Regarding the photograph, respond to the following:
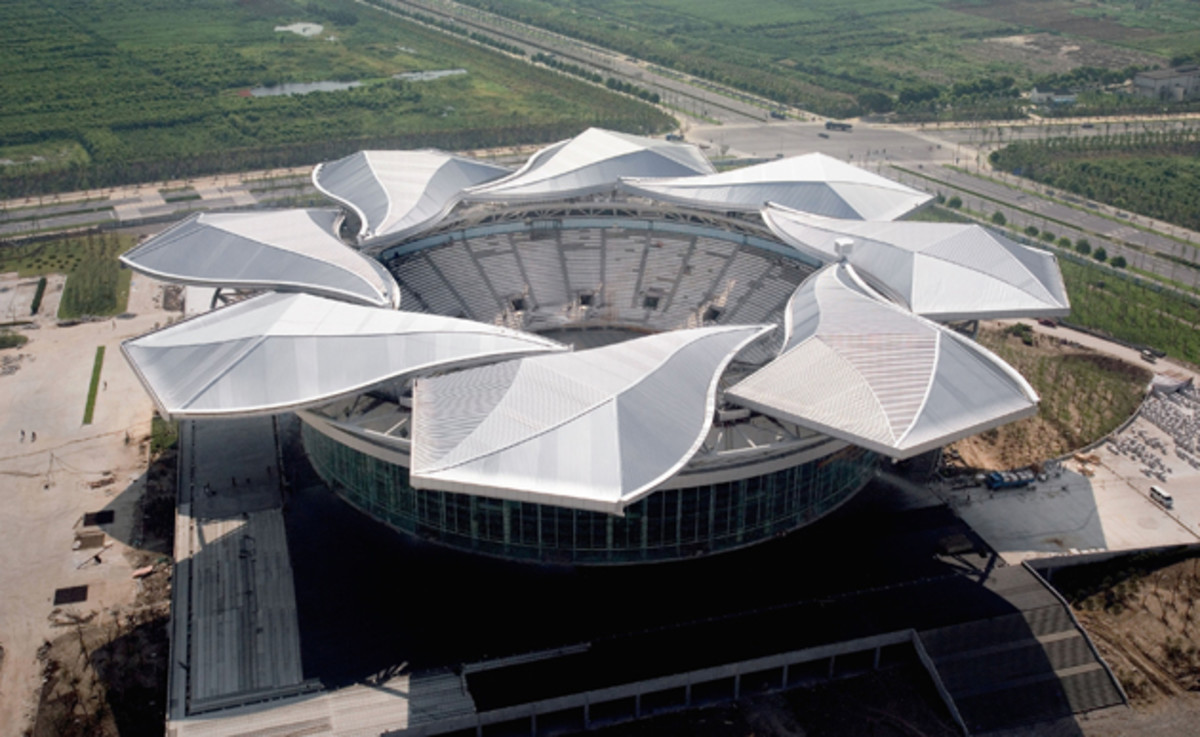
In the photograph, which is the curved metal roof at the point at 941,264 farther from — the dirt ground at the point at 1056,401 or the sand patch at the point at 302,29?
the sand patch at the point at 302,29

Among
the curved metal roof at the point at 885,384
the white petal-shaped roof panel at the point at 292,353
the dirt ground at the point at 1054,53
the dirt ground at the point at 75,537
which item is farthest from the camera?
the dirt ground at the point at 1054,53

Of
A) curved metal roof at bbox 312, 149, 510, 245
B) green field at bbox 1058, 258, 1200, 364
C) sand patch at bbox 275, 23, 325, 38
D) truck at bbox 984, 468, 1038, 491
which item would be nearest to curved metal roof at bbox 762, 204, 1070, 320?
truck at bbox 984, 468, 1038, 491

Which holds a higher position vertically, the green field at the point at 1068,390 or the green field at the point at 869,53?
the green field at the point at 869,53

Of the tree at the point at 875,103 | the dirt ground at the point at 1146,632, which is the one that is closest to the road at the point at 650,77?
the tree at the point at 875,103

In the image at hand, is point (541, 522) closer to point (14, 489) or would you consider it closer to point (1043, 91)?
point (14, 489)

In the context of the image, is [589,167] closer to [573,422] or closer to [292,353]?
[292,353]

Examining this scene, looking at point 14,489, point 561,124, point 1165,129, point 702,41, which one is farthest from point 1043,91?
point 14,489

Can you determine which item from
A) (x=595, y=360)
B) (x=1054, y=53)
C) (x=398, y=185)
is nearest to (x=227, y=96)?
(x=398, y=185)
